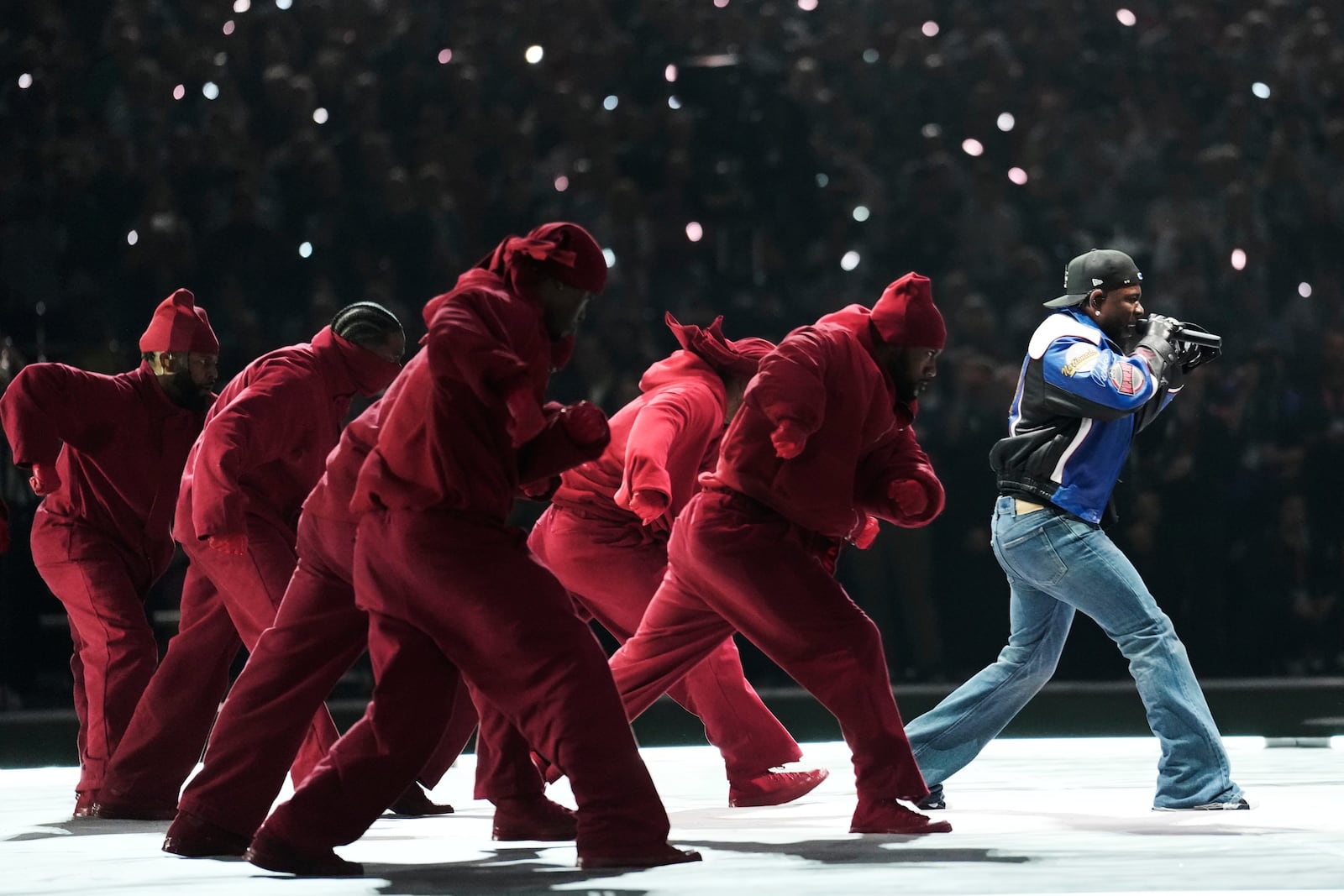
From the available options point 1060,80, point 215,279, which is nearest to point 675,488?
point 215,279

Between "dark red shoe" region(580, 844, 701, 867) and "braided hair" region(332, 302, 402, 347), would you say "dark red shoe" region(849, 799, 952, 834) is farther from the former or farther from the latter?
"braided hair" region(332, 302, 402, 347)

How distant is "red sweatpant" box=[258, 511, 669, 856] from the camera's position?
355 cm

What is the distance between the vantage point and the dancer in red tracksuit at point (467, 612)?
3543mm

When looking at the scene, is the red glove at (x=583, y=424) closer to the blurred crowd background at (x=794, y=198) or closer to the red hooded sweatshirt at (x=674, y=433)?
the red hooded sweatshirt at (x=674, y=433)

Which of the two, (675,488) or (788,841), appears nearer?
(788,841)

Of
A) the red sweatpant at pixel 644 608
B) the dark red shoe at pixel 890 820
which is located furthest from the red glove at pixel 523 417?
the red sweatpant at pixel 644 608

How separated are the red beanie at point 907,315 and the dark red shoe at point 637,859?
1483mm

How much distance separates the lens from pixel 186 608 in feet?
16.5

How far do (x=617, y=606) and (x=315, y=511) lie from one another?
4.94 feet

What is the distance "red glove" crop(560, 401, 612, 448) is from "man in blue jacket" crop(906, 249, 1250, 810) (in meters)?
1.61

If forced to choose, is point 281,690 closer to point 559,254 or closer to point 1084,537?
point 559,254

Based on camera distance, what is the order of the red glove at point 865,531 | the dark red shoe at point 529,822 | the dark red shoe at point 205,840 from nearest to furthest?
the dark red shoe at point 205,840 → the dark red shoe at point 529,822 → the red glove at point 865,531

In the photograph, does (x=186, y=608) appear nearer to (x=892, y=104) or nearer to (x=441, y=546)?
(x=441, y=546)

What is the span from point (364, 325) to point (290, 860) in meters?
1.74
